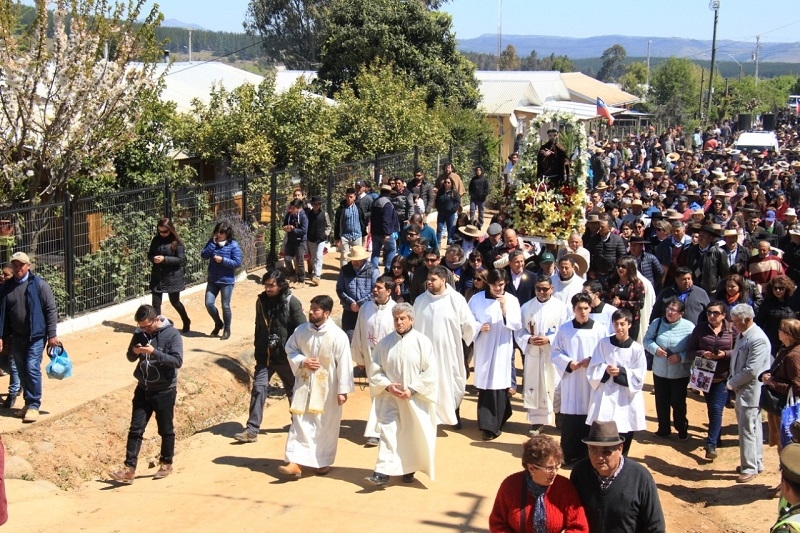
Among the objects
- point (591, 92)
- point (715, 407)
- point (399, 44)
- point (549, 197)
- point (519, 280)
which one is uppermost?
point (399, 44)

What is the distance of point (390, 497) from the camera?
954 cm

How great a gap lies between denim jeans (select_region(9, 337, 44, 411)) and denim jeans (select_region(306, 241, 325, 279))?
24.3 ft

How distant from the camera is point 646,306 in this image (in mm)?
13312

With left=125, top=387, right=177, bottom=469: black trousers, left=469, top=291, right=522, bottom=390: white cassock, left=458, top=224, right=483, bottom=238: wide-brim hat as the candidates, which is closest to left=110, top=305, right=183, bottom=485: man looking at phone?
left=125, top=387, right=177, bottom=469: black trousers

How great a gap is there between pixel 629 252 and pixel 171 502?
7494 millimetres

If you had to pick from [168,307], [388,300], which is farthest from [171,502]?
[168,307]

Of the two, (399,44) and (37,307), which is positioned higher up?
(399,44)

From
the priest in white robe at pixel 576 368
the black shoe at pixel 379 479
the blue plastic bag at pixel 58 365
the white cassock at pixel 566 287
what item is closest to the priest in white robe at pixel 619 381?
the priest in white robe at pixel 576 368

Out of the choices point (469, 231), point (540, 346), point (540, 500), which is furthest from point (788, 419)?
Result: point (469, 231)

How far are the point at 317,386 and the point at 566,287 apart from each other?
3.72 meters

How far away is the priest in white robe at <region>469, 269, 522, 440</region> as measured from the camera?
11.3 m

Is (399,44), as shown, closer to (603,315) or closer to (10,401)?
(603,315)

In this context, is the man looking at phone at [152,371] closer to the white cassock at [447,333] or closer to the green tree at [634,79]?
the white cassock at [447,333]

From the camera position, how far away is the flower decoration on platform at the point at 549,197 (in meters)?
15.3
